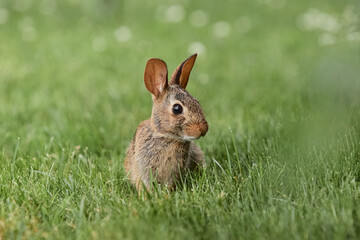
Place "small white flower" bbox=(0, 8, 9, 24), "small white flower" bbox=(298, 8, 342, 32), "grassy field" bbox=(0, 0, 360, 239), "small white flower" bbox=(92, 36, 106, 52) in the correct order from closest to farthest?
"grassy field" bbox=(0, 0, 360, 239), "small white flower" bbox=(92, 36, 106, 52), "small white flower" bbox=(298, 8, 342, 32), "small white flower" bbox=(0, 8, 9, 24)

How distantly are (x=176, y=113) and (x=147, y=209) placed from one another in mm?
685

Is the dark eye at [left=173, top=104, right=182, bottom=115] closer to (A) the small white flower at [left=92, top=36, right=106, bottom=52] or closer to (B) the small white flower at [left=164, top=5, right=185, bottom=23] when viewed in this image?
(A) the small white flower at [left=92, top=36, right=106, bottom=52]

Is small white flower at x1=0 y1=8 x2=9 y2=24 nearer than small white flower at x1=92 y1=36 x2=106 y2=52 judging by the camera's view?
No

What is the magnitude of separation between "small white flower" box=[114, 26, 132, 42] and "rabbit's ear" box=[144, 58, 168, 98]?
525cm

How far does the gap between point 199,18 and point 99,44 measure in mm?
2868

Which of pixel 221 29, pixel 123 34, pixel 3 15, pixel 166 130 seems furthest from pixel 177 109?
pixel 3 15

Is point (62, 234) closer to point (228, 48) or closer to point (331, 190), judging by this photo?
point (331, 190)

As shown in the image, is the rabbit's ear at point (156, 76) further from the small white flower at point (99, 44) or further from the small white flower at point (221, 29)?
the small white flower at point (221, 29)

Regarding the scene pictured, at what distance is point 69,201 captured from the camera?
3.10m

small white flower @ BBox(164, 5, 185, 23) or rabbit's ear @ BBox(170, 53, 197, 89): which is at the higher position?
small white flower @ BBox(164, 5, 185, 23)

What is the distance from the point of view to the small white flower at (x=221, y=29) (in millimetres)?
8898

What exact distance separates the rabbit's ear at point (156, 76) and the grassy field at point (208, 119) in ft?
2.18

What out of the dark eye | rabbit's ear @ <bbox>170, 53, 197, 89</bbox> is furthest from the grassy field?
rabbit's ear @ <bbox>170, 53, 197, 89</bbox>

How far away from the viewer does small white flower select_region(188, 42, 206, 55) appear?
7.73 metres
